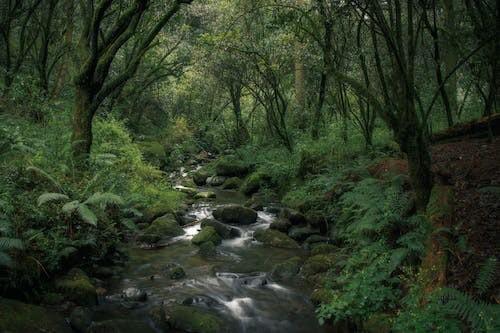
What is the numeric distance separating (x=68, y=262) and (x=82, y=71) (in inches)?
188

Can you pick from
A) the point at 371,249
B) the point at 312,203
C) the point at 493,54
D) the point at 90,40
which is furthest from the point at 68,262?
the point at 493,54

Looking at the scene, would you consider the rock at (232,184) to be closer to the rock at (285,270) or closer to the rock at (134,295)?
the rock at (285,270)

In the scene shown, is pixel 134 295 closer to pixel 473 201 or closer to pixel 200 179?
pixel 473 201

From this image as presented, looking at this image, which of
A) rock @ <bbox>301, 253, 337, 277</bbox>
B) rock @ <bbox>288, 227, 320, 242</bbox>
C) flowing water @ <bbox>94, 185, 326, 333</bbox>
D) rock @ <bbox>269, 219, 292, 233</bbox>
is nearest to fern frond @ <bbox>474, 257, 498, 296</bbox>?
flowing water @ <bbox>94, 185, 326, 333</bbox>

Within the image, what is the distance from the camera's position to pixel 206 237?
35.6 feet

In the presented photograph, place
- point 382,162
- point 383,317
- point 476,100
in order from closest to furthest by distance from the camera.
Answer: point 383,317 → point 382,162 → point 476,100

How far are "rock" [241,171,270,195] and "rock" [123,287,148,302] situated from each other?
10145 mm

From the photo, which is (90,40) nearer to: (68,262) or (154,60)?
(68,262)

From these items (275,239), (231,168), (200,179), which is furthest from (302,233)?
(200,179)

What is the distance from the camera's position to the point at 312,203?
40.0ft

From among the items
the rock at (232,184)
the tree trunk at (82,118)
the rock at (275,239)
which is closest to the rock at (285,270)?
the rock at (275,239)

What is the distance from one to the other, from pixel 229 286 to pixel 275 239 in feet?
8.83

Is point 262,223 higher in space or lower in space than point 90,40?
lower

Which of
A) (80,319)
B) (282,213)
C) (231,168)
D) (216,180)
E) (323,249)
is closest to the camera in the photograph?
(80,319)
